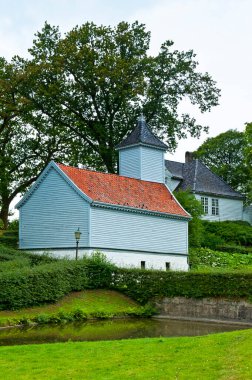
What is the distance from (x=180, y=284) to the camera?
30109 millimetres

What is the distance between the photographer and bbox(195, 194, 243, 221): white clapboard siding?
198 feet

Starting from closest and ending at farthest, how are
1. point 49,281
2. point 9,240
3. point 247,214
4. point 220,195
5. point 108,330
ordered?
1. point 108,330
2. point 49,281
3. point 9,240
4. point 220,195
5. point 247,214

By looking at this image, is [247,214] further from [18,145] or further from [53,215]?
[53,215]

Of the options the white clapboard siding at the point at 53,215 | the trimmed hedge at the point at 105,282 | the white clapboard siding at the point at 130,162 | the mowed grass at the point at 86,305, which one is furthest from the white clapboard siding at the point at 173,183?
the mowed grass at the point at 86,305

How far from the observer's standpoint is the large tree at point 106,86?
1832 inches

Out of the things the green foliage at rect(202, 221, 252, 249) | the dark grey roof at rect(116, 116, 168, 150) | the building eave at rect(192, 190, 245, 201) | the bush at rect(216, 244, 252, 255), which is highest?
the dark grey roof at rect(116, 116, 168, 150)

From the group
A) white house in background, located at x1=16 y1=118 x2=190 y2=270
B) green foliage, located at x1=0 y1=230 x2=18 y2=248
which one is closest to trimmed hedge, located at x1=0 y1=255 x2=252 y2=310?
white house in background, located at x1=16 y1=118 x2=190 y2=270

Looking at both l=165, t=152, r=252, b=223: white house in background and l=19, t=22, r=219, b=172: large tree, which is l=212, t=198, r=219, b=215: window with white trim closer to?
l=165, t=152, r=252, b=223: white house in background

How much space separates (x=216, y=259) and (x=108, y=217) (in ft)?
35.8

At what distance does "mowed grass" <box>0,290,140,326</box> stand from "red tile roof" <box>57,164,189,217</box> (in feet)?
22.2

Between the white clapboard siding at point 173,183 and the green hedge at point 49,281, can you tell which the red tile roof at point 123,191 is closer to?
the green hedge at point 49,281

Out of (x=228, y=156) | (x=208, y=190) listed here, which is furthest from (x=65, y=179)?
(x=228, y=156)

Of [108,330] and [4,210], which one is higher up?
[4,210]

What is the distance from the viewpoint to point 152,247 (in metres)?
39.2
